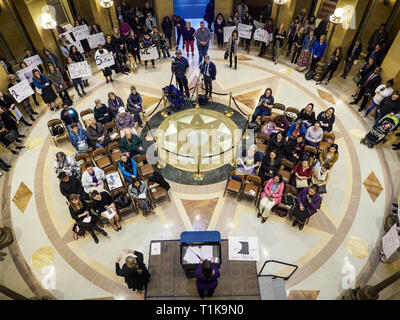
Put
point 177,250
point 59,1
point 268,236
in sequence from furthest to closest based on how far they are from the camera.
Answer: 1. point 59,1
2. point 268,236
3. point 177,250

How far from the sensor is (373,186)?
8094 millimetres

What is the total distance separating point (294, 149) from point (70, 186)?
633 centimetres

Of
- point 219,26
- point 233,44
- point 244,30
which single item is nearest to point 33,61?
point 233,44

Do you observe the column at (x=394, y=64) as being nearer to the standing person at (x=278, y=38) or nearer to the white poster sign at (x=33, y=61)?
the standing person at (x=278, y=38)

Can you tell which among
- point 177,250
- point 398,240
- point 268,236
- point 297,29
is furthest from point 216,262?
point 297,29

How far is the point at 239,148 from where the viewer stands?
9.12m

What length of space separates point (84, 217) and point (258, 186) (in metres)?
4.65

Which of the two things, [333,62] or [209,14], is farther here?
[209,14]

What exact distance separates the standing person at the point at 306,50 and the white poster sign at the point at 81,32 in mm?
10334

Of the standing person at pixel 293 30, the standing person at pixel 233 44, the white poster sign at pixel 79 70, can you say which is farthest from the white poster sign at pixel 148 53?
the standing person at pixel 293 30

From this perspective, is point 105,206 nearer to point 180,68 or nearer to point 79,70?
point 180,68

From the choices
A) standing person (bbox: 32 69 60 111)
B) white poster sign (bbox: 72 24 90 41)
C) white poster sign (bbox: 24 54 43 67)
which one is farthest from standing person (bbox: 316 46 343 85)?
white poster sign (bbox: 24 54 43 67)

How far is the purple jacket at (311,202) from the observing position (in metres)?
6.44

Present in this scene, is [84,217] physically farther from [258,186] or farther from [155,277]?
[258,186]
